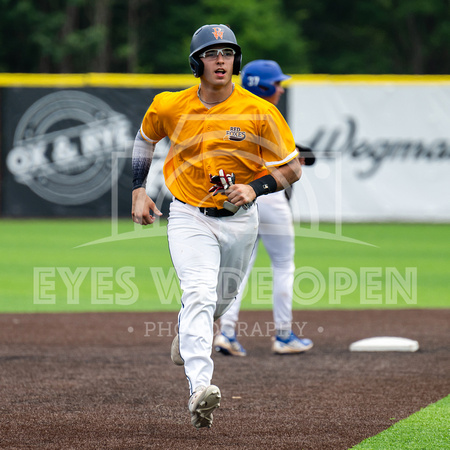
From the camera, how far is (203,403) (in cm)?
436

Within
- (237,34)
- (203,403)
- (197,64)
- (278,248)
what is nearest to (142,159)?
(197,64)

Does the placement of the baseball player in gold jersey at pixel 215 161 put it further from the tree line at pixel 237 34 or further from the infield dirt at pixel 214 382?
the tree line at pixel 237 34

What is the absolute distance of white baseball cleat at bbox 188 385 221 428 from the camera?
4363 millimetres

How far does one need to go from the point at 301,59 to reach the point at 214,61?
117 ft

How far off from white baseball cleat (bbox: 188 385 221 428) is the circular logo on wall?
1617 centimetres

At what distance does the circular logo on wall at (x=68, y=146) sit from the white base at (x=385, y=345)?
44.7ft

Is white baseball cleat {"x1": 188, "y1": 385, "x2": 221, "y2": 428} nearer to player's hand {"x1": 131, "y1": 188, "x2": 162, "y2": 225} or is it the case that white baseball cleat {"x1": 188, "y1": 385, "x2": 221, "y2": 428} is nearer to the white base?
player's hand {"x1": 131, "y1": 188, "x2": 162, "y2": 225}

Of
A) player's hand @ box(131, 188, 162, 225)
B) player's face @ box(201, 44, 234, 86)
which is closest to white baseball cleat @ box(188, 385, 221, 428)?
player's hand @ box(131, 188, 162, 225)

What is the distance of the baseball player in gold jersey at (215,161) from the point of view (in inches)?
192

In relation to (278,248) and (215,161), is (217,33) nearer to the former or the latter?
(215,161)

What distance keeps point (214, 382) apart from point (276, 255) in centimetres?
149

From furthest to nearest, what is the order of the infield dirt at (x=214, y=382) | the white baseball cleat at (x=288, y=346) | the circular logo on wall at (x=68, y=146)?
the circular logo on wall at (x=68, y=146)
the white baseball cleat at (x=288, y=346)
the infield dirt at (x=214, y=382)

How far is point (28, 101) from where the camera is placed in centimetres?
2061

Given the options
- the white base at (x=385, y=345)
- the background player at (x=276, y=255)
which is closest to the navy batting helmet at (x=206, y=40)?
the background player at (x=276, y=255)
